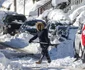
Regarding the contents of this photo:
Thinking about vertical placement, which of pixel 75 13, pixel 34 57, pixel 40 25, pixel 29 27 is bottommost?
pixel 75 13

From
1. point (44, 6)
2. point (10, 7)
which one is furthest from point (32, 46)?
point (10, 7)

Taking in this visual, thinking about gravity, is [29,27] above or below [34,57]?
below

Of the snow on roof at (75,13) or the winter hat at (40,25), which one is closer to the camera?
the winter hat at (40,25)

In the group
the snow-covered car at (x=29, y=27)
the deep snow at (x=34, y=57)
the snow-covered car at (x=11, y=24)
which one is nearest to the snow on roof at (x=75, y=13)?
the snow-covered car at (x=11, y=24)

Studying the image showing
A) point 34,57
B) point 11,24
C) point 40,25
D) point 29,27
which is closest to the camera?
point 40,25

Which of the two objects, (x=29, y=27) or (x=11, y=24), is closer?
(x=29, y=27)

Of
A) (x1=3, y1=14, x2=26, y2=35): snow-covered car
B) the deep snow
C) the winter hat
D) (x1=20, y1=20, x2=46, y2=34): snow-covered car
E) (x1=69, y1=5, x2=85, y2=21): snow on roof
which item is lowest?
(x1=69, y1=5, x2=85, y2=21): snow on roof

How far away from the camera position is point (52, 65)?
14234 millimetres

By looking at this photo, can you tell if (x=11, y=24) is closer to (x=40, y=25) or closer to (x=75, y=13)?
(x=75, y=13)

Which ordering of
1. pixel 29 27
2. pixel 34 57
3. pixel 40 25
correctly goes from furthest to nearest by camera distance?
pixel 29 27
pixel 34 57
pixel 40 25

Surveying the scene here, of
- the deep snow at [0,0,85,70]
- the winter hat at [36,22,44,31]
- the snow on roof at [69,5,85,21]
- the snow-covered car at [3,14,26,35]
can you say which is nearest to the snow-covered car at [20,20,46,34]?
the deep snow at [0,0,85,70]

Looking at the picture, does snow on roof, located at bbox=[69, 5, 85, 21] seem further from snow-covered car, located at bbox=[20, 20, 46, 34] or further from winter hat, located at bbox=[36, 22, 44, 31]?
winter hat, located at bbox=[36, 22, 44, 31]

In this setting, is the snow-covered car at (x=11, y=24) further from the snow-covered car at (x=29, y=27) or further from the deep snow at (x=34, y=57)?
the deep snow at (x=34, y=57)

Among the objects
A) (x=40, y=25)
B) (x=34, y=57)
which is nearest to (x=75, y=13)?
(x=34, y=57)
